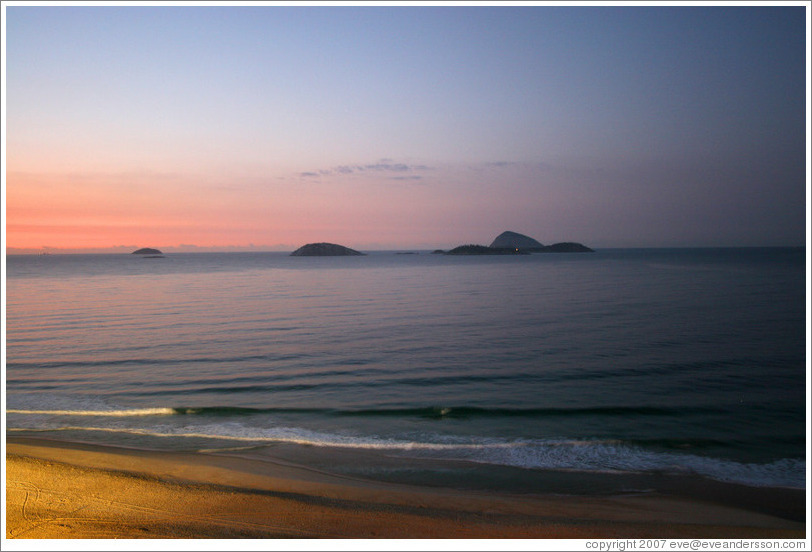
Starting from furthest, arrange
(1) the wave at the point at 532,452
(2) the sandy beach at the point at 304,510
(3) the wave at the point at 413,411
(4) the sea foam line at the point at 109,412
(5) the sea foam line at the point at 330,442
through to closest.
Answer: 1. (4) the sea foam line at the point at 109,412
2. (3) the wave at the point at 413,411
3. (5) the sea foam line at the point at 330,442
4. (1) the wave at the point at 532,452
5. (2) the sandy beach at the point at 304,510

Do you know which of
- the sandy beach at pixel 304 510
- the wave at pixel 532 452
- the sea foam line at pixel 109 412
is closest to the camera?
the sandy beach at pixel 304 510

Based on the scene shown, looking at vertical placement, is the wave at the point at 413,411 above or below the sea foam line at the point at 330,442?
above

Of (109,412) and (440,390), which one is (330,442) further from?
(109,412)

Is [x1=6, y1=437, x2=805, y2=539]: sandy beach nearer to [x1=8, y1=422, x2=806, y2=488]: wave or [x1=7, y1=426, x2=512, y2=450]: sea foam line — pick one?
[x1=8, y1=422, x2=806, y2=488]: wave

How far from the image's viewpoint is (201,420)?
13.1 meters

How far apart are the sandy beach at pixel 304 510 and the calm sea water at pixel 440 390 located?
122cm

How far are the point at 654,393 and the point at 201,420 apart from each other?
13381 mm

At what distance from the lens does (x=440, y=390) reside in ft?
51.1

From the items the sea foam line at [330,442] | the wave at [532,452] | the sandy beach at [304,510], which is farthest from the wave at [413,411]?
the sandy beach at [304,510]

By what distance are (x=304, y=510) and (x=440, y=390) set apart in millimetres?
8158

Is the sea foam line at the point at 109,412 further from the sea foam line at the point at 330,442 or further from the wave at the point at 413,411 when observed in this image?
the sea foam line at the point at 330,442

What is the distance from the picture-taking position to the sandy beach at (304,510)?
7227mm

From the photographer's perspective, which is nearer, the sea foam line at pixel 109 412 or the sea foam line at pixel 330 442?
the sea foam line at pixel 330 442

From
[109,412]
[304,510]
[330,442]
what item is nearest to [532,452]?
[330,442]
